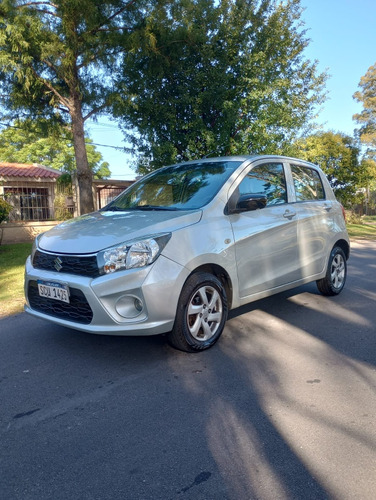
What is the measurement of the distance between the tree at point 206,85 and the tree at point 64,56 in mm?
680

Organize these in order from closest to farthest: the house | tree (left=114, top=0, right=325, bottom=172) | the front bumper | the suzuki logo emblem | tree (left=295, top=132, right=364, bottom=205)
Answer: the front bumper
the suzuki logo emblem
tree (left=114, top=0, right=325, bottom=172)
the house
tree (left=295, top=132, right=364, bottom=205)

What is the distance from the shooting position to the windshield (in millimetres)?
4586

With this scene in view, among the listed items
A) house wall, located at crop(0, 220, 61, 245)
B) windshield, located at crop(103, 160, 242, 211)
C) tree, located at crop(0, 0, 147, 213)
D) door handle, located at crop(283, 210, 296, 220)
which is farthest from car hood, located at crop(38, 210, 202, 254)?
house wall, located at crop(0, 220, 61, 245)

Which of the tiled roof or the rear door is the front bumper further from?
the tiled roof

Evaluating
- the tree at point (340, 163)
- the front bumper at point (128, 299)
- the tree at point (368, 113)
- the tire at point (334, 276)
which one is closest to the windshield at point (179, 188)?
the front bumper at point (128, 299)

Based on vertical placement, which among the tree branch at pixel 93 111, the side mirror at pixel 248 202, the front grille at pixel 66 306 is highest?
the tree branch at pixel 93 111

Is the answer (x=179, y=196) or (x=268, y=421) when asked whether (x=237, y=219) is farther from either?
(x=268, y=421)

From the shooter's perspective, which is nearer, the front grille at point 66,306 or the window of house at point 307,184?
the front grille at point 66,306

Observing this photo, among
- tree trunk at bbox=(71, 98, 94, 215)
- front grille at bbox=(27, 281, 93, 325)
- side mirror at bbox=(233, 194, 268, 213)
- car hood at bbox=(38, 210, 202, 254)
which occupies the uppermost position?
tree trunk at bbox=(71, 98, 94, 215)

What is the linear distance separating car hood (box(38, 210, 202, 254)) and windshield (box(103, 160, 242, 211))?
0.91 ft

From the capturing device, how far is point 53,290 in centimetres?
390

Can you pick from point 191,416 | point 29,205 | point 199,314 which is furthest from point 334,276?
point 29,205

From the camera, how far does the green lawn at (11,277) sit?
6.25 meters

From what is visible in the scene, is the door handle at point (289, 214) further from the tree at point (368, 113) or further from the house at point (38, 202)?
the tree at point (368, 113)
